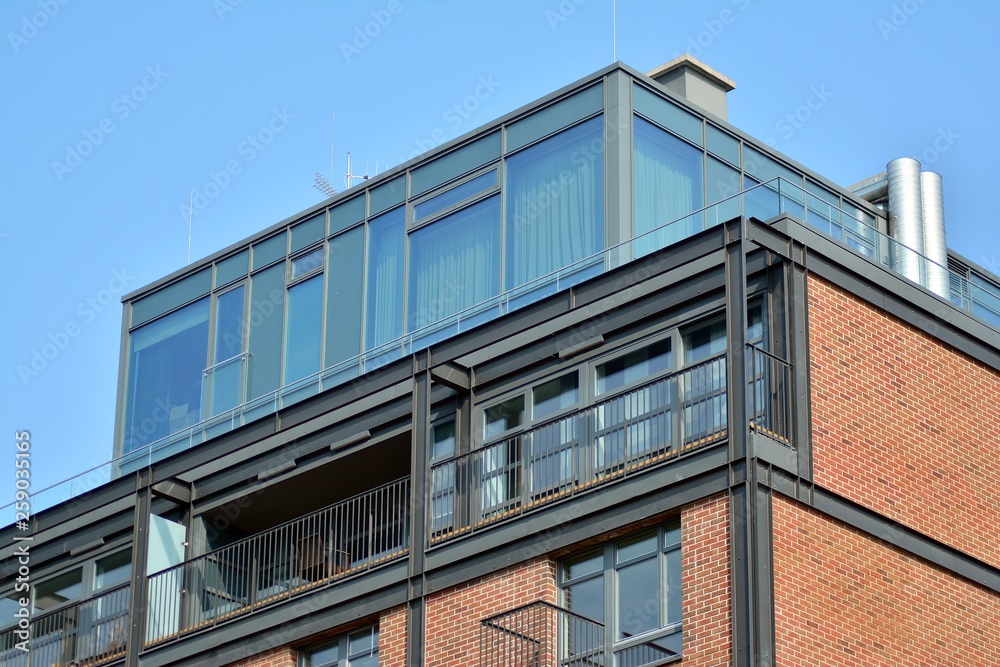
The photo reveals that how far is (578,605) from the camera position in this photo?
84.3 ft

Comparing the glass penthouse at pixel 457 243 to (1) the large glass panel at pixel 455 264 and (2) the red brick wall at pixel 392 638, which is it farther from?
(2) the red brick wall at pixel 392 638

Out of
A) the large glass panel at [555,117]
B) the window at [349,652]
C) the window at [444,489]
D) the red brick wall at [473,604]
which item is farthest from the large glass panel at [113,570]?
the large glass panel at [555,117]

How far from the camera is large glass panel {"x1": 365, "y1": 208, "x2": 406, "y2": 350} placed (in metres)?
31.8

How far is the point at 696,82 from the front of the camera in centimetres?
3353

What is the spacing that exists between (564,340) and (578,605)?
12.8ft

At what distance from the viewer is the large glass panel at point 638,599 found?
24.6 m

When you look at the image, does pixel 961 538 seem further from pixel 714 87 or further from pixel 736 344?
pixel 714 87

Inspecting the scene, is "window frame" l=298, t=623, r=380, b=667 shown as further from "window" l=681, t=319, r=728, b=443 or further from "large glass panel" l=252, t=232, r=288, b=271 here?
"large glass panel" l=252, t=232, r=288, b=271

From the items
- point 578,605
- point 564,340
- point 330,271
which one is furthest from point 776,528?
point 330,271

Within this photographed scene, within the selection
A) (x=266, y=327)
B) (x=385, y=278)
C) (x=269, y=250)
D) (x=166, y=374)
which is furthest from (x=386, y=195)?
(x=166, y=374)

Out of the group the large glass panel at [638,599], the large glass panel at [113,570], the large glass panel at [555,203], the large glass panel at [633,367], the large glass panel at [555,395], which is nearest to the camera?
the large glass panel at [638,599]

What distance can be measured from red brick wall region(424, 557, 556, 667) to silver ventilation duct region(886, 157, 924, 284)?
10500 millimetres

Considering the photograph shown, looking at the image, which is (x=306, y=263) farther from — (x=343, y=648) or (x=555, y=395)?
(x=343, y=648)

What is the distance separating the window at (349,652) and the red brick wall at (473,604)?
1469mm
